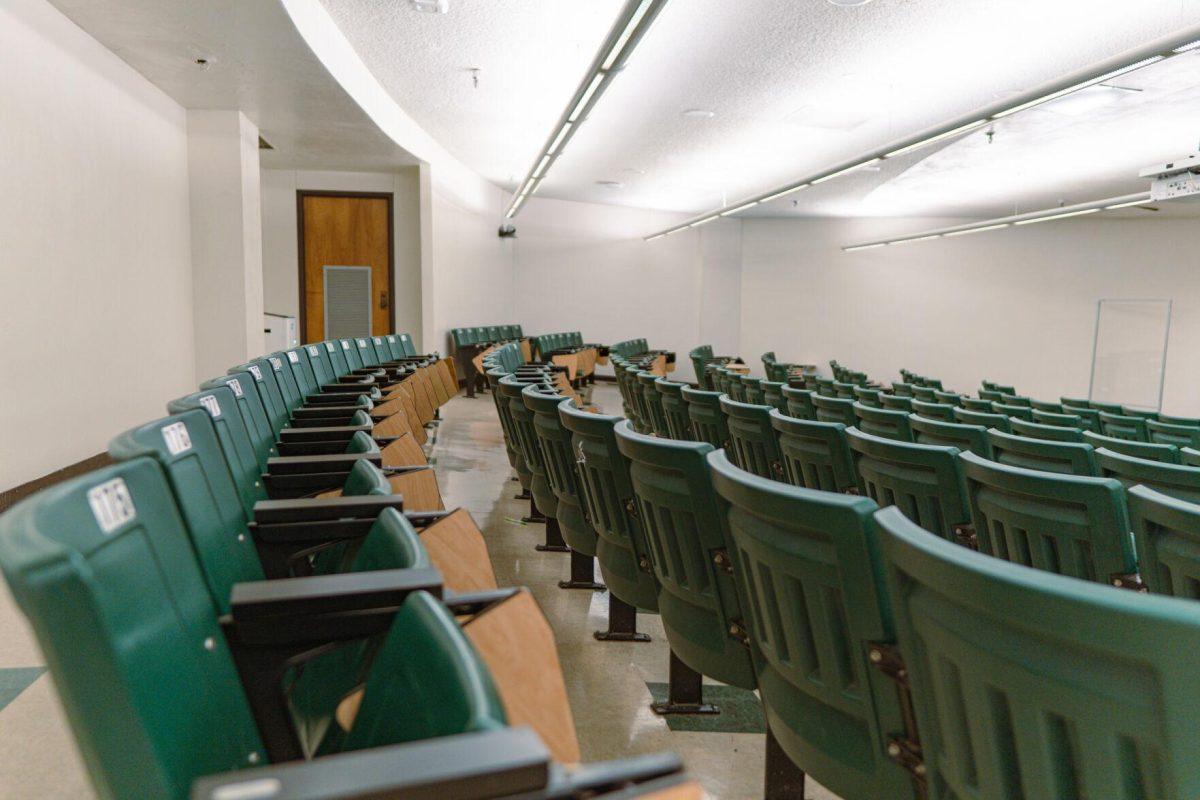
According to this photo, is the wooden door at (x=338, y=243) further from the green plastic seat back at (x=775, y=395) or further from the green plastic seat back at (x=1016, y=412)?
the green plastic seat back at (x=1016, y=412)

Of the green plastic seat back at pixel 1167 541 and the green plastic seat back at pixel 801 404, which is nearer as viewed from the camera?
the green plastic seat back at pixel 1167 541

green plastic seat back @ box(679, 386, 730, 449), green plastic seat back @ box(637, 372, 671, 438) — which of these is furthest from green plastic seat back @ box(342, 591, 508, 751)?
green plastic seat back @ box(637, 372, 671, 438)

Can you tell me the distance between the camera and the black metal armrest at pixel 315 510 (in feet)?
5.84

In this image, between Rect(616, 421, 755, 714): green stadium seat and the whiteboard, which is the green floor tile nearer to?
Rect(616, 421, 755, 714): green stadium seat

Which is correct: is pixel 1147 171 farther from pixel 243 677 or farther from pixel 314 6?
pixel 243 677

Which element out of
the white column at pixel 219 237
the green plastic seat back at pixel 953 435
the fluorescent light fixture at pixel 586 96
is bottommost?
the green plastic seat back at pixel 953 435

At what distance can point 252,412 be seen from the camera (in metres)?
3.01

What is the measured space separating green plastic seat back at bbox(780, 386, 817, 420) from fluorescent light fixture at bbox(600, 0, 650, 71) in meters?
2.31

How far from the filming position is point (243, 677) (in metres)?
1.33

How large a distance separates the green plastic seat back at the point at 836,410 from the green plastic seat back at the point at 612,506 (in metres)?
2.19

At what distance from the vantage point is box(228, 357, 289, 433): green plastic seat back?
131 inches

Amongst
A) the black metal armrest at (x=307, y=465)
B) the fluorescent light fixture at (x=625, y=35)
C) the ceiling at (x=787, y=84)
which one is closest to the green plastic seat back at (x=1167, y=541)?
the black metal armrest at (x=307, y=465)

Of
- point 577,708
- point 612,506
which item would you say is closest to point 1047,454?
point 612,506

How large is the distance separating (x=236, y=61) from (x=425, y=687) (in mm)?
7151
